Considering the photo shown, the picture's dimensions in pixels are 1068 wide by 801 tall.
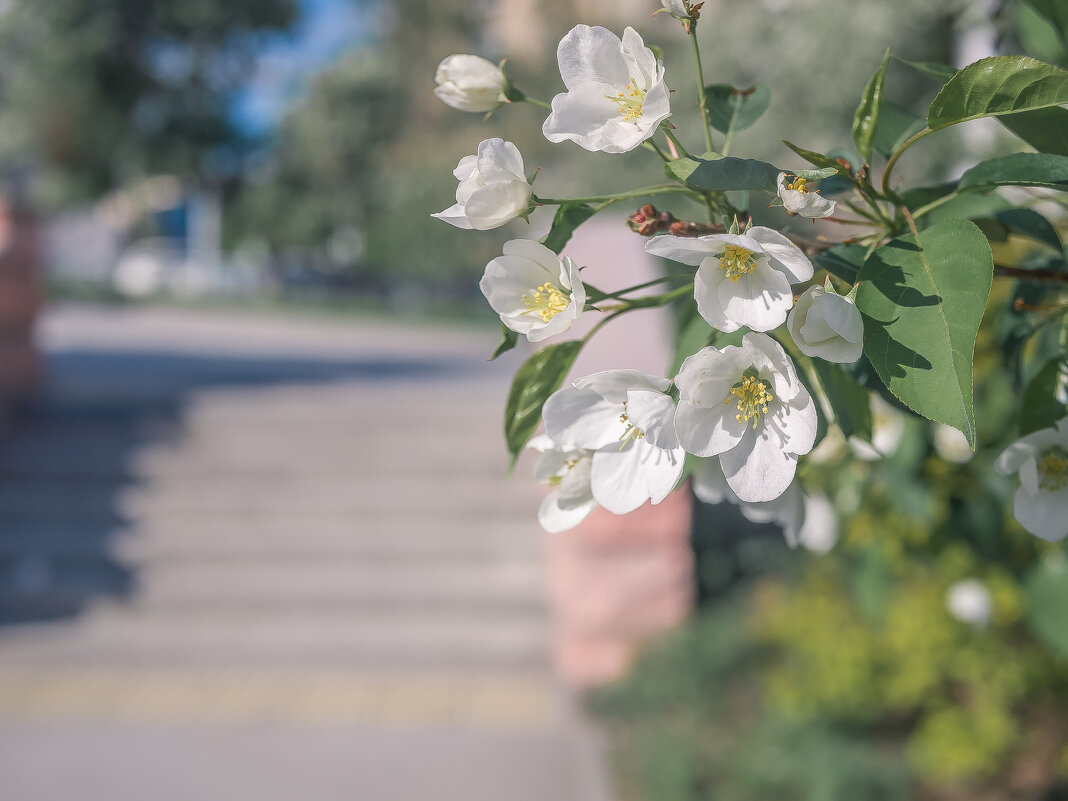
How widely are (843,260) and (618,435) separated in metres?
0.20

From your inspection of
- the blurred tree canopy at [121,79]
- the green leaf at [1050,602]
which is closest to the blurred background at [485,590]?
the green leaf at [1050,602]

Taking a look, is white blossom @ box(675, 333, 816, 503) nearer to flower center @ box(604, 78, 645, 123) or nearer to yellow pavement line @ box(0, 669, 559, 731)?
flower center @ box(604, 78, 645, 123)

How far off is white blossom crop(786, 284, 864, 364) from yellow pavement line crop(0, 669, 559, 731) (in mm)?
3330

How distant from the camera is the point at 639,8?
628 inches

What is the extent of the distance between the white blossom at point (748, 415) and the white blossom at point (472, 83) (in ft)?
1.15

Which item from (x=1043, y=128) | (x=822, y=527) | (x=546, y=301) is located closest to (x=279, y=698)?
(x=822, y=527)

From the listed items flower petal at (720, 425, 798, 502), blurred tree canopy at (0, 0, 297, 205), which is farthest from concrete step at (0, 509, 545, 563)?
blurred tree canopy at (0, 0, 297, 205)

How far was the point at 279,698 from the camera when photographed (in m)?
3.89

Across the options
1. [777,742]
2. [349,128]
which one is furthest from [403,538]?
[349,128]

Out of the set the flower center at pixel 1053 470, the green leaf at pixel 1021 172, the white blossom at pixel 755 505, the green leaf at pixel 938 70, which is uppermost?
the green leaf at pixel 938 70

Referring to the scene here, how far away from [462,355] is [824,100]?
19.0 ft

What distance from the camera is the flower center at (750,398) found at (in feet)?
2.02

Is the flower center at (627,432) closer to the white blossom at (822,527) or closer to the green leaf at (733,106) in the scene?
the green leaf at (733,106)

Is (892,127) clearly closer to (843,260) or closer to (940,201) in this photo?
(940,201)
